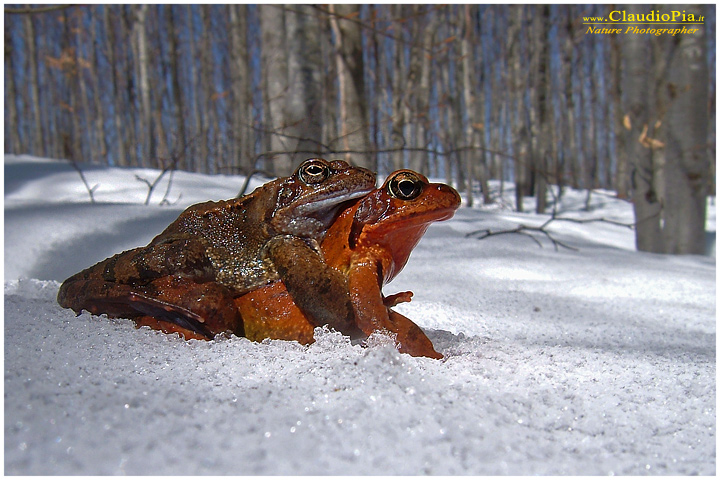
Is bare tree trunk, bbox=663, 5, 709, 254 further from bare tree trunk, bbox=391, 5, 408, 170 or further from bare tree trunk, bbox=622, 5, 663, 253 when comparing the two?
bare tree trunk, bbox=391, 5, 408, 170

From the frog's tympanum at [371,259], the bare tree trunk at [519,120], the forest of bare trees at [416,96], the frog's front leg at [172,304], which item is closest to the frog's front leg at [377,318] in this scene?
the frog's tympanum at [371,259]

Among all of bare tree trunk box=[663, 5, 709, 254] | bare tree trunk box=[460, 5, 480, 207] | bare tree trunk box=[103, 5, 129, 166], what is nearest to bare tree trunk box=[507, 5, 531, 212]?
bare tree trunk box=[460, 5, 480, 207]

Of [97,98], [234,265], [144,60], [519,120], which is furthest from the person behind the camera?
[97,98]

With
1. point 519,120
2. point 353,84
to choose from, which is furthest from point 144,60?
point 519,120

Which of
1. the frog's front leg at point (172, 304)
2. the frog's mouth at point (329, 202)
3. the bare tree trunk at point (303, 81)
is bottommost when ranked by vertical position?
the frog's front leg at point (172, 304)

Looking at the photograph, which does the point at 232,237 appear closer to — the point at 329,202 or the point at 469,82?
the point at 329,202

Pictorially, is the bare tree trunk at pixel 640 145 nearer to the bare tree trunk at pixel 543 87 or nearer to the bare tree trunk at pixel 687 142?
the bare tree trunk at pixel 687 142
